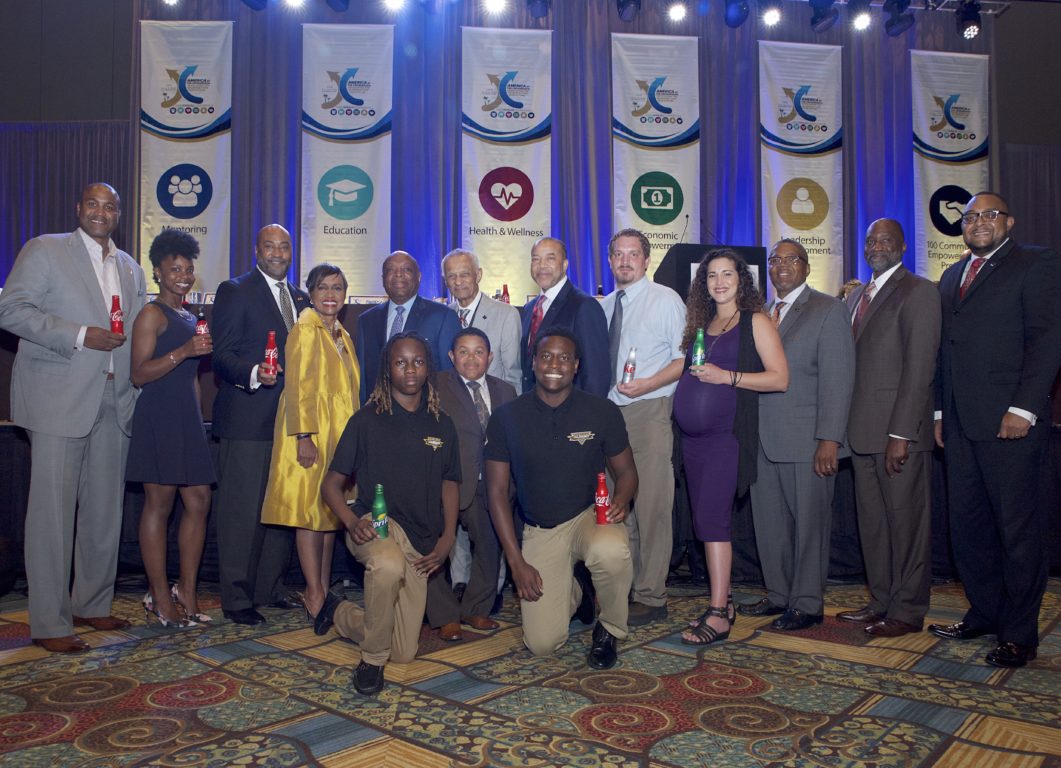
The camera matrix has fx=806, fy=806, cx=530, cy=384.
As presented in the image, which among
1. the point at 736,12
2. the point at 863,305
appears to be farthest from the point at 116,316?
the point at 736,12

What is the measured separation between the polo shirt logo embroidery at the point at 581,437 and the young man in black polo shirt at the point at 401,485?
499 millimetres

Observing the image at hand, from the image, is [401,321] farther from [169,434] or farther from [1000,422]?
[1000,422]

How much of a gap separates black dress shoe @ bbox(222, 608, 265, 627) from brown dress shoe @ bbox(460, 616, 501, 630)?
996 millimetres

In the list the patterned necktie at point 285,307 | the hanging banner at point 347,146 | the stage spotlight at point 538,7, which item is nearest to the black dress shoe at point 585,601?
the patterned necktie at point 285,307

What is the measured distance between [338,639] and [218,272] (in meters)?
5.87

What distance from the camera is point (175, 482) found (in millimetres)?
3785

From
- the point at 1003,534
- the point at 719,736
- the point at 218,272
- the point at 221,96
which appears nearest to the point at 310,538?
the point at 719,736

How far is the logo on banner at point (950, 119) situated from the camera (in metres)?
9.16

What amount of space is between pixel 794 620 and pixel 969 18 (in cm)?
778

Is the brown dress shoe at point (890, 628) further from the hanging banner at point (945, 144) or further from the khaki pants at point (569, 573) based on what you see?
the hanging banner at point (945, 144)

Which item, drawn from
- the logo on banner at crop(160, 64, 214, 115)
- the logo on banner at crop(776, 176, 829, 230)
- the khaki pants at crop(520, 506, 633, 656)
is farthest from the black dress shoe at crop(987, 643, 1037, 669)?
the logo on banner at crop(160, 64, 214, 115)

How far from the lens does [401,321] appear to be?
14.3 ft

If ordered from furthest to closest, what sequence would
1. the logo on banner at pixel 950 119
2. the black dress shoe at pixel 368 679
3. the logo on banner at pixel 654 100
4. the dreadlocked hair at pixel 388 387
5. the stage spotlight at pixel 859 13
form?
the logo on banner at pixel 950 119, the logo on banner at pixel 654 100, the stage spotlight at pixel 859 13, the dreadlocked hair at pixel 388 387, the black dress shoe at pixel 368 679

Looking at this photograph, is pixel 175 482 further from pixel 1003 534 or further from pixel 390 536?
pixel 1003 534
